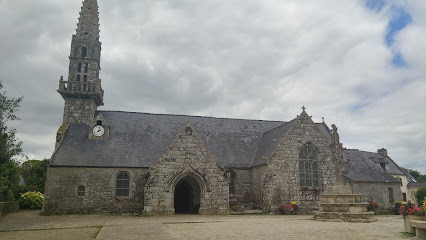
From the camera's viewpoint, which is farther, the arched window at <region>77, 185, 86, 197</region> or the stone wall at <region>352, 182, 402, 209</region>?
the stone wall at <region>352, 182, 402, 209</region>

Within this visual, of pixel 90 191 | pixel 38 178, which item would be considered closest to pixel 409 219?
pixel 90 191

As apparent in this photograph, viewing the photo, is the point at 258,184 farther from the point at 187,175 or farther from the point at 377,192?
the point at 377,192

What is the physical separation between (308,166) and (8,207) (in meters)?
20.2

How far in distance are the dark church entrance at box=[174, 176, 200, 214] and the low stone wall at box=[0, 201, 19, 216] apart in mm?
10370

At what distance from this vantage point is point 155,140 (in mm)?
23453

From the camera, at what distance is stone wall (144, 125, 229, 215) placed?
17.8 m

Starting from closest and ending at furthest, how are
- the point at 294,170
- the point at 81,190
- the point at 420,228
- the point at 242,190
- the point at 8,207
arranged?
the point at 420,228, the point at 8,207, the point at 81,190, the point at 294,170, the point at 242,190

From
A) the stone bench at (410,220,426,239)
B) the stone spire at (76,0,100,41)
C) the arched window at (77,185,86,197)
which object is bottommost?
the stone bench at (410,220,426,239)

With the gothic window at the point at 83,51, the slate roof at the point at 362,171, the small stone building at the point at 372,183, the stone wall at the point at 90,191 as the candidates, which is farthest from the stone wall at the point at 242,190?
the gothic window at the point at 83,51

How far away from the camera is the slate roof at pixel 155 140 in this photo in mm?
21266

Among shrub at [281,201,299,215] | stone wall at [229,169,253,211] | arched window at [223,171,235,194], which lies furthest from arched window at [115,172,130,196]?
shrub at [281,201,299,215]

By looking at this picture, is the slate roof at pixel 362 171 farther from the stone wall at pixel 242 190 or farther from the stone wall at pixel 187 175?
the stone wall at pixel 187 175

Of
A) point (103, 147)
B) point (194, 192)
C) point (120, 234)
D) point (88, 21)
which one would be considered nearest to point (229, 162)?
point (194, 192)

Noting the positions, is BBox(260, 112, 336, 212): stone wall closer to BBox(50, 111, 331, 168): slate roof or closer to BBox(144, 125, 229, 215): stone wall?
BBox(50, 111, 331, 168): slate roof
